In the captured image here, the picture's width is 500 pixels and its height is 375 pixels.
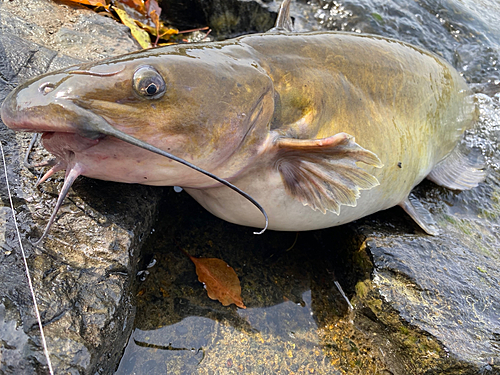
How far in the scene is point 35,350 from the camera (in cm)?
147

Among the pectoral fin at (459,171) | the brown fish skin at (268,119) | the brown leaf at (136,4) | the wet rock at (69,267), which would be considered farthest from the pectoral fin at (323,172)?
the brown leaf at (136,4)

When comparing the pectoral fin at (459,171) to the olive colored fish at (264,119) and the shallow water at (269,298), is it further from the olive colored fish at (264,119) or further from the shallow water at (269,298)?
the olive colored fish at (264,119)

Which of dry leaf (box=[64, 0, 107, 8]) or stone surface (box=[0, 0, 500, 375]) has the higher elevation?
dry leaf (box=[64, 0, 107, 8])

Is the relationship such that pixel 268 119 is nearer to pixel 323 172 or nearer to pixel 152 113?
pixel 323 172

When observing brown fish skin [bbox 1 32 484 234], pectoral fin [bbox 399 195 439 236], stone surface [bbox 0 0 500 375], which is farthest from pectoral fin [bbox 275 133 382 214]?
pectoral fin [bbox 399 195 439 236]

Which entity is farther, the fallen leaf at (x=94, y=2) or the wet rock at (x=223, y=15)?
the wet rock at (x=223, y=15)

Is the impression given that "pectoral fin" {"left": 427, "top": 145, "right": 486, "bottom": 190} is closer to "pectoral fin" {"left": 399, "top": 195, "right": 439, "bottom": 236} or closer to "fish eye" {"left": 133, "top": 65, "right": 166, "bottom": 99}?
"pectoral fin" {"left": 399, "top": 195, "right": 439, "bottom": 236}

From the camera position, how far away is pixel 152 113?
1.57 meters

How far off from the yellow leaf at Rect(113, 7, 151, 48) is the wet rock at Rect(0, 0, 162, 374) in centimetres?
139

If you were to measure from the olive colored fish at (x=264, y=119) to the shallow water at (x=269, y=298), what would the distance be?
327mm

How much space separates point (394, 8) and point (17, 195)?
541 cm

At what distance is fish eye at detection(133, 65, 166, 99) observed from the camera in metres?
1.54

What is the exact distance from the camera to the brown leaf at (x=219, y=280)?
2.35 m

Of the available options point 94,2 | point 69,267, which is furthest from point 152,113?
point 94,2
